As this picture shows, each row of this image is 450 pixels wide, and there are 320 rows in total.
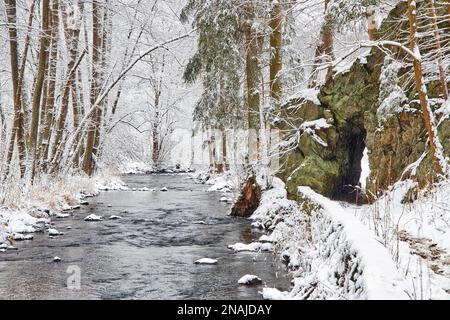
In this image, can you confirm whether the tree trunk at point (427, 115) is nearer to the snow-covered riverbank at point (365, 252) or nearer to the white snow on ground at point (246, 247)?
the snow-covered riverbank at point (365, 252)

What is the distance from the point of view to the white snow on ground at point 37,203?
33.1 ft

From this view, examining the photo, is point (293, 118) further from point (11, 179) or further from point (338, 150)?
point (11, 179)

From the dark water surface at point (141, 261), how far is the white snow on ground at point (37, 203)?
18.9 inches

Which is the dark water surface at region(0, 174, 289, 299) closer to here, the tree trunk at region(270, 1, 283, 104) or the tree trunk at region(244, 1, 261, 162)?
the tree trunk at region(244, 1, 261, 162)

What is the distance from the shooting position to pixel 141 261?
8.13m

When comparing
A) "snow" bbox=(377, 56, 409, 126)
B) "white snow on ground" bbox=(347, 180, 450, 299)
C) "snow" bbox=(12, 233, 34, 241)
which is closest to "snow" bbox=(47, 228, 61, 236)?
"snow" bbox=(12, 233, 34, 241)

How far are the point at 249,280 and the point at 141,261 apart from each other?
2273 millimetres

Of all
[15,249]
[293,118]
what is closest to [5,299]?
[15,249]

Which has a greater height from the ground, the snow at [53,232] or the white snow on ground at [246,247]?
the snow at [53,232]

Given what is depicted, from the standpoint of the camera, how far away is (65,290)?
6254 mm

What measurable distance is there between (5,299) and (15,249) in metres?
3.08

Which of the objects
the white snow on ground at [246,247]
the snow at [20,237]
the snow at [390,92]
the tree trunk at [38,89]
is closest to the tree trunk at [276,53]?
the snow at [390,92]

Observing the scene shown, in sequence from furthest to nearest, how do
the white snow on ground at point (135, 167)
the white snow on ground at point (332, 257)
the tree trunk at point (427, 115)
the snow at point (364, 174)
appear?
the white snow on ground at point (135, 167) < the snow at point (364, 174) < the tree trunk at point (427, 115) < the white snow on ground at point (332, 257)

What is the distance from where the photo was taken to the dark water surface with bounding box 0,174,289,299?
6316 millimetres
